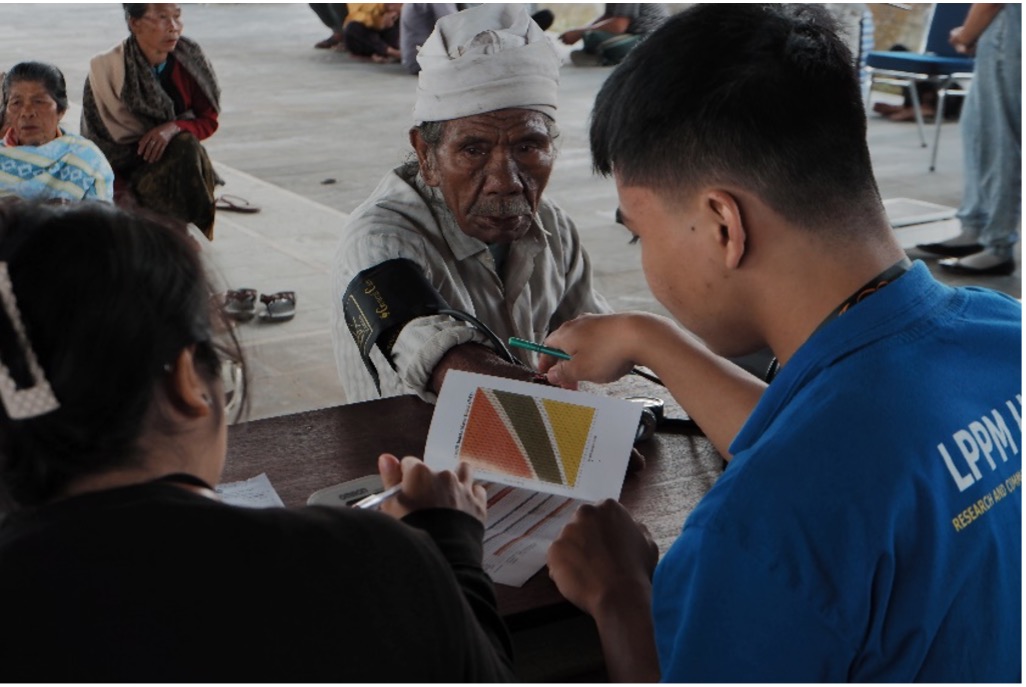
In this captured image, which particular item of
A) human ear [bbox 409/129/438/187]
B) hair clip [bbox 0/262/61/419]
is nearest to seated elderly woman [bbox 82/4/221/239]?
human ear [bbox 409/129/438/187]

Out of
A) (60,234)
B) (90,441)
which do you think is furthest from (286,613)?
(60,234)

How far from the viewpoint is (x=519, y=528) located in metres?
1.68

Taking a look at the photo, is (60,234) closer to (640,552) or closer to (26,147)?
(640,552)

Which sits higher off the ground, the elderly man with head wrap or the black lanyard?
the black lanyard

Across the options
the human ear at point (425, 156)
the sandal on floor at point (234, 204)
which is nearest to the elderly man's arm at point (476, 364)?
the human ear at point (425, 156)

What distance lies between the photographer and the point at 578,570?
1512 mm

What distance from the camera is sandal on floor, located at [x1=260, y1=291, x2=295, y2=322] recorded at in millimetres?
5090

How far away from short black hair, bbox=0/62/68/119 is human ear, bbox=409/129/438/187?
2.03m

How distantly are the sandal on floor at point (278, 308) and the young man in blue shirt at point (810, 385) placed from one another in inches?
151

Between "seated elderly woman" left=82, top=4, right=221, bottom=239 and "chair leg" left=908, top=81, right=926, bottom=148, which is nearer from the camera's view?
"seated elderly woman" left=82, top=4, right=221, bottom=239

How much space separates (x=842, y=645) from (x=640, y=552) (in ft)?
1.58

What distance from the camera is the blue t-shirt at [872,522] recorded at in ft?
3.49

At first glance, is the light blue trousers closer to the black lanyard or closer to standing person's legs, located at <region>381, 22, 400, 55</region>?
the black lanyard

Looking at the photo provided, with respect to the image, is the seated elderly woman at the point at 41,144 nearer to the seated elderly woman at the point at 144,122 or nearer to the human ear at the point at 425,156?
the seated elderly woman at the point at 144,122
